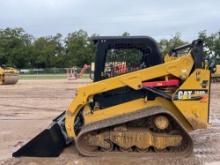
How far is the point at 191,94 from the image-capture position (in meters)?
9.34

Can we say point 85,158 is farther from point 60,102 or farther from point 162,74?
point 60,102

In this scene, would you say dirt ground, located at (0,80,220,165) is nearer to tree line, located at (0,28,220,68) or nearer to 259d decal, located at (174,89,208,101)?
259d decal, located at (174,89,208,101)

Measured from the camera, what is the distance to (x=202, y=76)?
9367 mm

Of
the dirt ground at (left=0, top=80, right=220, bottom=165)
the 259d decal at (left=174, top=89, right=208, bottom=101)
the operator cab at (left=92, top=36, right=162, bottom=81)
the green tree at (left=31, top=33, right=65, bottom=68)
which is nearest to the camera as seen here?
the dirt ground at (left=0, top=80, right=220, bottom=165)

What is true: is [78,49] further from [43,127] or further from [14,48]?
[43,127]

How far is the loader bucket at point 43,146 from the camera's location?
369 inches

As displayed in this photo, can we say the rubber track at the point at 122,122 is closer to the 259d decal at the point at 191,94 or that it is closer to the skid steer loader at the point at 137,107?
the skid steer loader at the point at 137,107

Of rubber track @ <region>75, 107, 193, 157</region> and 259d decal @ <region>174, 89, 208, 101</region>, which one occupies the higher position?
259d decal @ <region>174, 89, 208, 101</region>

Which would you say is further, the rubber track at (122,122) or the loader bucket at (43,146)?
the loader bucket at (43,146)

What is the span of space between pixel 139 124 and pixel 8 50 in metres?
79.6

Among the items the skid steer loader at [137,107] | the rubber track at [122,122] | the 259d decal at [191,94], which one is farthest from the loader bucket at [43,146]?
the 259d decal at [191,94]

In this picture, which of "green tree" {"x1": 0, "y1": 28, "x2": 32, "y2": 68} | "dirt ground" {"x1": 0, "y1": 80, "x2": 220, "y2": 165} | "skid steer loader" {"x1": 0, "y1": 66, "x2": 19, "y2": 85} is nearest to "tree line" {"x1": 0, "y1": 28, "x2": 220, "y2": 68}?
"green tree" {"x1": 0, "y1": 28, "x2": 32, "y2": 68}

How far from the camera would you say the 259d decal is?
30.6ft

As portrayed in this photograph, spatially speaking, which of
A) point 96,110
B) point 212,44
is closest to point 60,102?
point 96,110
